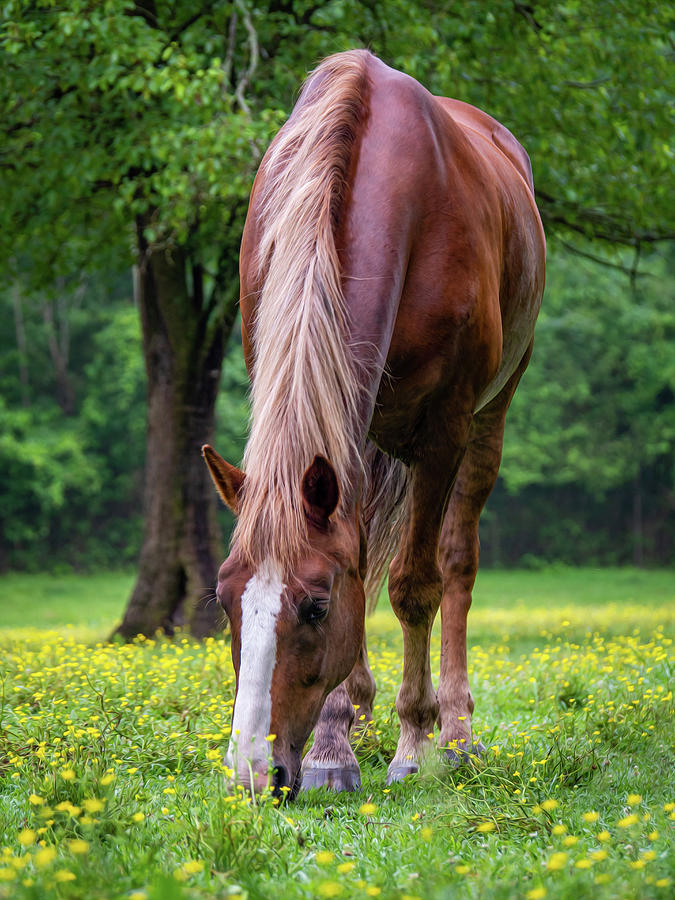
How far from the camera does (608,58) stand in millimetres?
8945

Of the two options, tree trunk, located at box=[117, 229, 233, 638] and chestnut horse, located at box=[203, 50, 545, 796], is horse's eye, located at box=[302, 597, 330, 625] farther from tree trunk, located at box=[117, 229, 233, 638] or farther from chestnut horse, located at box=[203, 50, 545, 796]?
tree trunk, located at box=[117, 229, 233, 638]

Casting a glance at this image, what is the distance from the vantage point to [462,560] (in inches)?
188

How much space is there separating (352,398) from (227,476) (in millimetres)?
490

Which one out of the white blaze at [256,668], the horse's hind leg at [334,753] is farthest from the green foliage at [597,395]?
the white blaze at [256,668]

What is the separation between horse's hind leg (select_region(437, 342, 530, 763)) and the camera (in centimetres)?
423

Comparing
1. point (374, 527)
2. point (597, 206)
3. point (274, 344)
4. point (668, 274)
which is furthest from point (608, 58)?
point (668, 274)

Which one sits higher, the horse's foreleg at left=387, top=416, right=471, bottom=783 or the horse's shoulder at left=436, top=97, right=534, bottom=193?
the horse's shoulder at left=436, top=97, right=534, bottom=193

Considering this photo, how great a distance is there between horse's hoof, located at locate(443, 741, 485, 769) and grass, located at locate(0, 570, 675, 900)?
47 mm

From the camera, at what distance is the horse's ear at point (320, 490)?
2.85m

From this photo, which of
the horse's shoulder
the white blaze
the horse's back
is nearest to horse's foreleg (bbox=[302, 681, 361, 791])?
the white blaze

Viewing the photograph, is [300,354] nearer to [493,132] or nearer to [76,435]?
[493,132]

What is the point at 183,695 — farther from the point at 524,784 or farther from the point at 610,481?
the point at 610,481

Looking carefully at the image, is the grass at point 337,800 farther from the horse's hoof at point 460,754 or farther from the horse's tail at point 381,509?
the horse's tail at point 381,509

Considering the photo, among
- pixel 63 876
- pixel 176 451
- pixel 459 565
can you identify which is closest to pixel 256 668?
pixel 63 876
